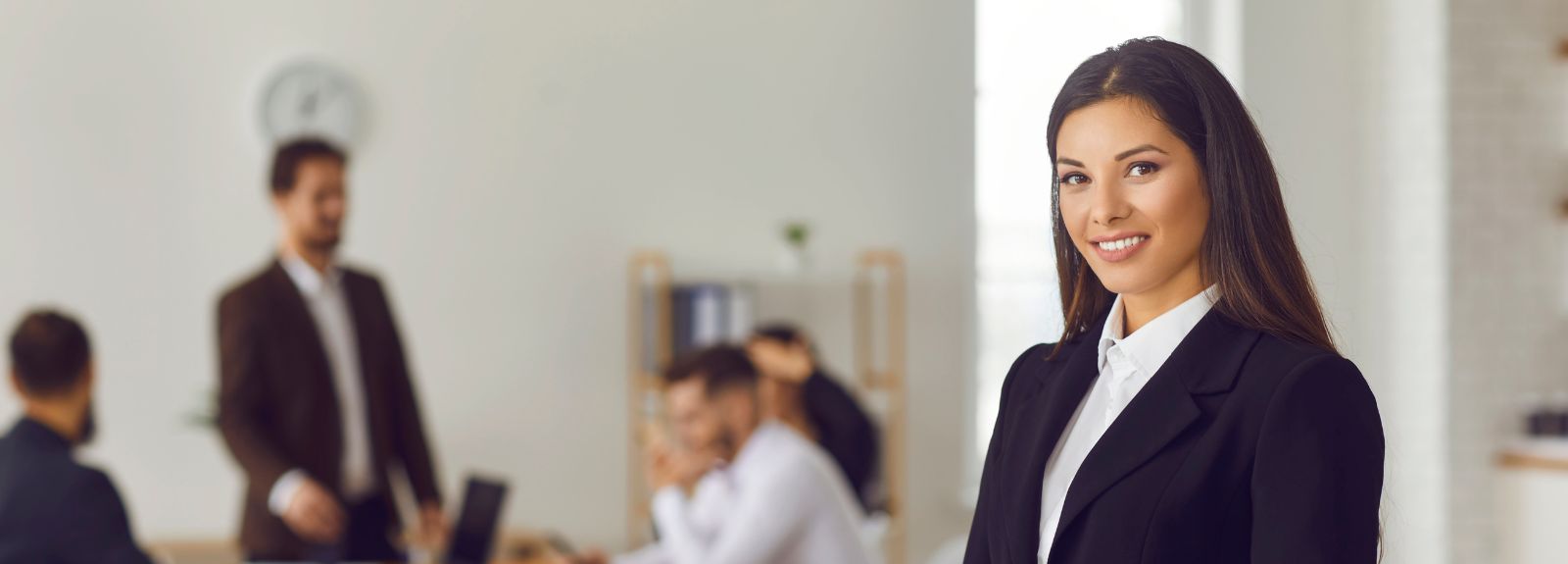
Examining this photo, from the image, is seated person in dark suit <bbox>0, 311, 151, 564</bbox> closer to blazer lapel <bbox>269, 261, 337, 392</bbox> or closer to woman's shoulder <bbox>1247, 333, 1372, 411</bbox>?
blazer lapel <bbox>269, 261, 337, 392</bbox>

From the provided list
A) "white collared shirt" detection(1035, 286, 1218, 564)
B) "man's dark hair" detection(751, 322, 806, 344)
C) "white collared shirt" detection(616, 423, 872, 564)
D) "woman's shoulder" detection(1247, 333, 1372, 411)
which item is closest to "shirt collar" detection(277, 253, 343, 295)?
"white collared shirt" detection(616, 423, 872, 564)

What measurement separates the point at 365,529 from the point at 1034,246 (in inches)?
116

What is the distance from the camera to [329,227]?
3.13 meters

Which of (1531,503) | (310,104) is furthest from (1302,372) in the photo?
(310,104)

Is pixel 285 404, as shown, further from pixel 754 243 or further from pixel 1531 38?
pixel 1531 38

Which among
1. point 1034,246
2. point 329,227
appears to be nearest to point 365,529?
point 329,227

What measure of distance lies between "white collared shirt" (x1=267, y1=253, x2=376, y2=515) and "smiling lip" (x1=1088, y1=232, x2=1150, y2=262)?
8.15 feet

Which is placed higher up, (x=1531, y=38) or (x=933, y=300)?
(x=1531, y=38)

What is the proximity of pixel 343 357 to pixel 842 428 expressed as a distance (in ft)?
4.86

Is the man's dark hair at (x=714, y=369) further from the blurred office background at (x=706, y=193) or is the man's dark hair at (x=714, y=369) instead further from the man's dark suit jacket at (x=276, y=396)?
the blurred office background at (x=706, y=193)

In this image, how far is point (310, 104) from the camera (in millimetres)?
4469

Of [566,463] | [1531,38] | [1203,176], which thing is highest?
[1531,38]

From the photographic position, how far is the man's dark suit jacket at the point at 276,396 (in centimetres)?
298

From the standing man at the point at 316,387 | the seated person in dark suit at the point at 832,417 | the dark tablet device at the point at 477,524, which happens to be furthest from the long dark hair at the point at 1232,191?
the seated person in dark suit at the point at 832,417
